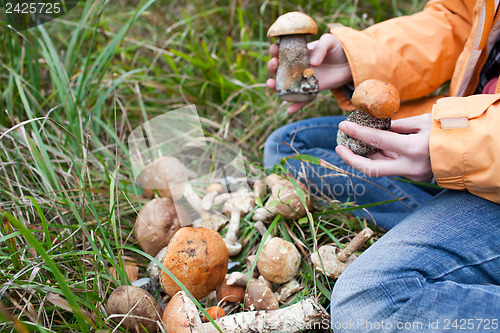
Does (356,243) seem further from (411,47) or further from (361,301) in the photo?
(411,47)

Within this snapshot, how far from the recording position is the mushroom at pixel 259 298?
1302mm

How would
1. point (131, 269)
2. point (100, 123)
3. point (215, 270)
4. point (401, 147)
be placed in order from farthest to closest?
point (100, 123) → point (131, 269) → point (215, 270) → point (401, 147)

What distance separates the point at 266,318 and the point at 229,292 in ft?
0.69

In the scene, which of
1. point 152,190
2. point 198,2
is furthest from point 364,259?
point 198,2

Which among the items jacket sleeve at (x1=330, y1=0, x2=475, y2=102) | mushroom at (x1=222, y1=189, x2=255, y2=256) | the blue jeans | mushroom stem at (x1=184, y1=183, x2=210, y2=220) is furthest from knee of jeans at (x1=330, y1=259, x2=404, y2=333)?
jacket sleeve at (x1=330, y1=0, x2=475, y2=102)

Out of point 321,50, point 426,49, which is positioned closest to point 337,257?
A: point 321,50

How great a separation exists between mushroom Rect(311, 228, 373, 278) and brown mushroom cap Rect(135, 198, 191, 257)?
0.66 metres

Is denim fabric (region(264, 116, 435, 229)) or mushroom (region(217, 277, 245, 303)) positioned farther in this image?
denim fabric (region(264, 116, 435, 229))

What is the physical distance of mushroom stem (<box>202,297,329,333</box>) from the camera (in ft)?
3.96

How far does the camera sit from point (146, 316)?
117 centimetres

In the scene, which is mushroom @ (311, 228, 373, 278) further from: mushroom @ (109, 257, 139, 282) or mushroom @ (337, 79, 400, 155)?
mushroom @ (109, 257, 139, 282)

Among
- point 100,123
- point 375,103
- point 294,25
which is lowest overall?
point 100,123

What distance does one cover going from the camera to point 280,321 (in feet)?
4.00

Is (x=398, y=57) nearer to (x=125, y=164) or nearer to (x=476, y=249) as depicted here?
(x=476, y=249)
